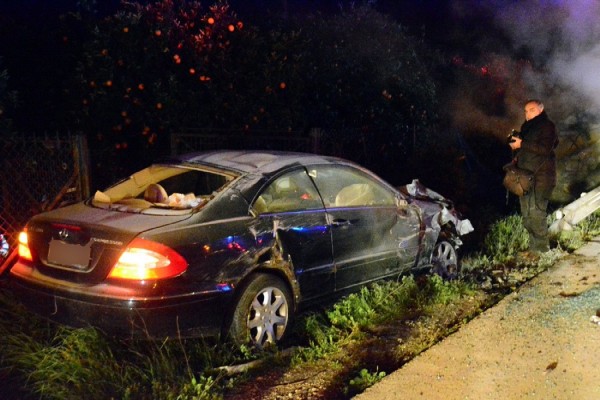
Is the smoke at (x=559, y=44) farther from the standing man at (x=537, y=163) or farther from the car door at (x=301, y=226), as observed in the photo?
the car door at (x=301, y=226)

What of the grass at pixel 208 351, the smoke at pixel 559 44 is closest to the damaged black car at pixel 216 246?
Result: the grass at pixel 208 351

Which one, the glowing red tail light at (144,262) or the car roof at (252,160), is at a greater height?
the car roof at (252,160)

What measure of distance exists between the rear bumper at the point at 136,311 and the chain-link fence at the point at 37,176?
6.11 ft

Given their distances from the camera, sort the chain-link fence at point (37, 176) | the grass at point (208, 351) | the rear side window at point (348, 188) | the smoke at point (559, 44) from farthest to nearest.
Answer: the smoke at point (559, 44), the chain-link fence at point (37, 176), the rear side window at point (348, 188), the grass at point (208, 351)

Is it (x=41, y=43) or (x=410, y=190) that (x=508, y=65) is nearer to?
(x=410, y=190)

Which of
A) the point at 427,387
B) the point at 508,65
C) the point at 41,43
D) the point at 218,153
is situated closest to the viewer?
the point at 427,387

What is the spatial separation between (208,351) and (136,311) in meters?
0.60

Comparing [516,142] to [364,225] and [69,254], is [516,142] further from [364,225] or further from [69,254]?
[69,254]

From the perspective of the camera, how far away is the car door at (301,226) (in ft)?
14.3

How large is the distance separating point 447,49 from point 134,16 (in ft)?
30.3

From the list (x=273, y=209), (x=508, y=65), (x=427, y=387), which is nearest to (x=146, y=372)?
(x=273, y=209)

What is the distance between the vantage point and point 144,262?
3.69m

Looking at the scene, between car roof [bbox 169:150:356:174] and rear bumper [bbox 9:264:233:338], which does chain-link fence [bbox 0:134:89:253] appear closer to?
car roof [bbox 169:150:356:174]

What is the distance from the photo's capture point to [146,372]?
3.78m
